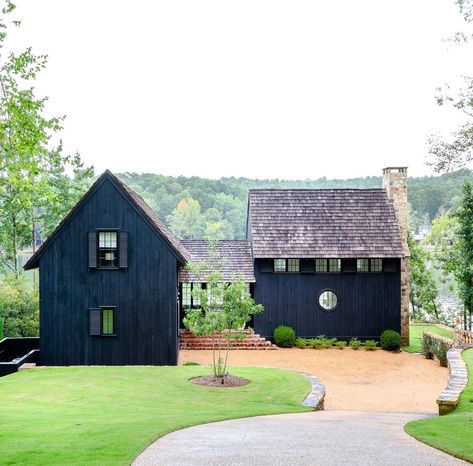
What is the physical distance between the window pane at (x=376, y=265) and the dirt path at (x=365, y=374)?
4300mm

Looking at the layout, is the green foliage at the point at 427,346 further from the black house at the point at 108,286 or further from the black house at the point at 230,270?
the black house at the point at 108,286

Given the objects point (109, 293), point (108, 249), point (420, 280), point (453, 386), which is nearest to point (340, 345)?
point (420, 280)

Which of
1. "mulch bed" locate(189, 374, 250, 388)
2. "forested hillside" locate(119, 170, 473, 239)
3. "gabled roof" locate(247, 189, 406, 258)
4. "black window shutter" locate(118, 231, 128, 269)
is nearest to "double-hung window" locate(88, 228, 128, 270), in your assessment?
"black window shutter" locate(118, 231, 128, 269)

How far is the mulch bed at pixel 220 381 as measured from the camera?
673 inches

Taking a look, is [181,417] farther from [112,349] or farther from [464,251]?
[464,251]

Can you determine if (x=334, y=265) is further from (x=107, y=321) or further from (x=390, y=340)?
(x=107, y=321)

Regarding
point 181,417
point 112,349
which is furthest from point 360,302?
point 181,417

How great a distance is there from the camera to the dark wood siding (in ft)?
95.2

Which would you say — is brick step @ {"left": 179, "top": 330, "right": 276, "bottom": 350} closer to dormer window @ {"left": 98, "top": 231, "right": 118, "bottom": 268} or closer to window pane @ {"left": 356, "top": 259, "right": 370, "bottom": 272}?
window pane @ {"left": 356, "top": 259, "right": 370, "bottom": 272}

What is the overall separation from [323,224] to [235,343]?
800 cm

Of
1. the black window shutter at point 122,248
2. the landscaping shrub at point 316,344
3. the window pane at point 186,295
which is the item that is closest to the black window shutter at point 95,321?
the black window shutter at point 122,248

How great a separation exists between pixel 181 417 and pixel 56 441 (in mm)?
3438

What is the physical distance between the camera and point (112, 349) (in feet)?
72.7

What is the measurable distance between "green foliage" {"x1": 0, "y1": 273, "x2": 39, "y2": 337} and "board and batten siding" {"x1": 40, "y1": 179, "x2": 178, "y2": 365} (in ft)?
22.1
